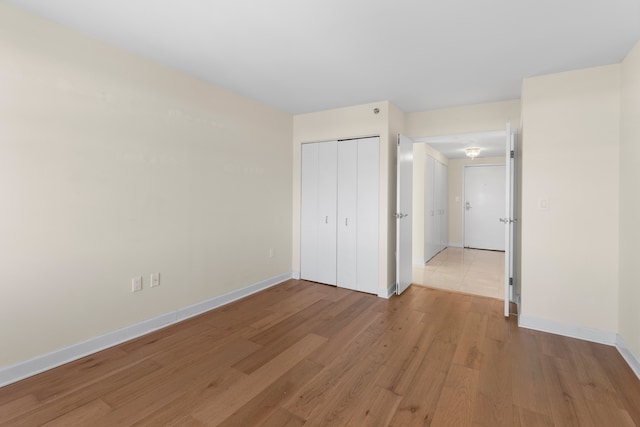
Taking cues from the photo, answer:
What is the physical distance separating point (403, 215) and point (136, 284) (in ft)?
9.90

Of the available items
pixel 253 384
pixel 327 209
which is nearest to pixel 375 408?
pixel 253 384

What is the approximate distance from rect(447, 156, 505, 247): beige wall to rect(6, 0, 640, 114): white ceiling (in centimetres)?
483

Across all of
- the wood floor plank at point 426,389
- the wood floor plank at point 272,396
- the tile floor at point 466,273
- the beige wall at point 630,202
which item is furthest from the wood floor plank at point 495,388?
the tile floor at point 466,273

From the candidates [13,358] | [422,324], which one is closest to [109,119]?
[13,358]

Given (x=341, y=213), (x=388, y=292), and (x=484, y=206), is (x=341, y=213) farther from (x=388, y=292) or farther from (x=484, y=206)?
(x=484, y=206)

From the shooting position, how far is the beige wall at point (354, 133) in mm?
3705

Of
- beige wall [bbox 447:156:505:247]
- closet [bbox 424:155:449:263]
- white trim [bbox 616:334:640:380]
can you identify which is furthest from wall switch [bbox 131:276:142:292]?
beige wall [bbox 447:156:505:247]

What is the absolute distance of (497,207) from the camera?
7281 mm

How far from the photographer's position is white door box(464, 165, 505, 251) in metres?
7.27

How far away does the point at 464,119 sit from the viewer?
3.82 m

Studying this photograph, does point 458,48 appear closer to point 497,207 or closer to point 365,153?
point 365,153

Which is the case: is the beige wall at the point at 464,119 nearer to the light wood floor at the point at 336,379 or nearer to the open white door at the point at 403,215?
the open white door at the point at 403,215

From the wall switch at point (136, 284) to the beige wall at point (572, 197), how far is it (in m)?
3.65

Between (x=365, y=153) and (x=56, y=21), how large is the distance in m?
3.09
